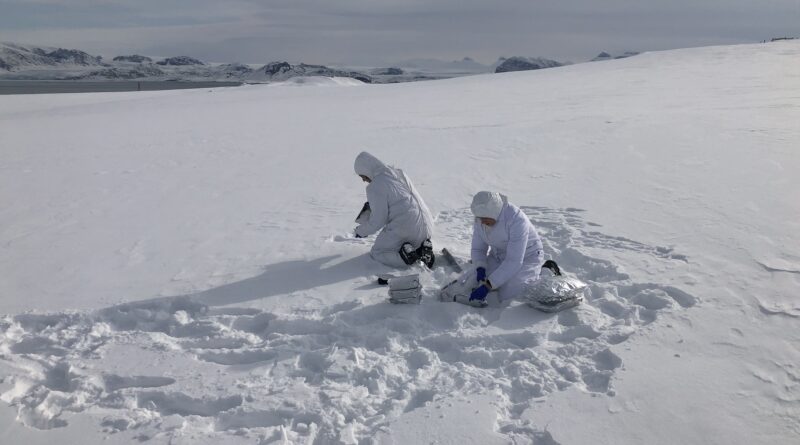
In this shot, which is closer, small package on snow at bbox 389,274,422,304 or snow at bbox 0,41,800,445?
snow at bbox 0,41,800,445

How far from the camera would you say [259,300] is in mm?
4543

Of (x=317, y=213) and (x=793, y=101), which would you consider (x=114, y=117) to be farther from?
(x=793, y=101)

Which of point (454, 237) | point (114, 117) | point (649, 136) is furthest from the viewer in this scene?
point (114, 117)

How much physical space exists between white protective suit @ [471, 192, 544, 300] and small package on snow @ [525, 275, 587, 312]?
0.61 ft

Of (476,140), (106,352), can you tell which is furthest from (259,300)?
(476,140)

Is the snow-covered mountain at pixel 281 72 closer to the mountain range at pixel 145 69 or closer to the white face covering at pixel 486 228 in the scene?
the mountain range at pixel 145 69

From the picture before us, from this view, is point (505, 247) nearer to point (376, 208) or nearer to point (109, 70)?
point (376, 208)

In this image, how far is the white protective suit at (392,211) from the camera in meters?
5.05

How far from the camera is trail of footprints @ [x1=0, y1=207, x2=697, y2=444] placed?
10.2 ft

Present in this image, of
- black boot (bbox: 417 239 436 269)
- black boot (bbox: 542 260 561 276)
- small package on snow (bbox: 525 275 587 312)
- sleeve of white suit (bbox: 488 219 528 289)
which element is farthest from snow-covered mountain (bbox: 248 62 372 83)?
small package on snow (bbox: 525 275 587 312)

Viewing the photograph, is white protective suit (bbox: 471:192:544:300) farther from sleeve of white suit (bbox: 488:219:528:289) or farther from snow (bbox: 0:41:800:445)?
snow (bbox: 0:41:800:445)

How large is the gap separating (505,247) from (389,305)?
1.01 meters

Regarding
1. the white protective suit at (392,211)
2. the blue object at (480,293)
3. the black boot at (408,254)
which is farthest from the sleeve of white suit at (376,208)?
the blue object at (480,293)

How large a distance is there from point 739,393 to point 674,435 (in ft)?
1.89
